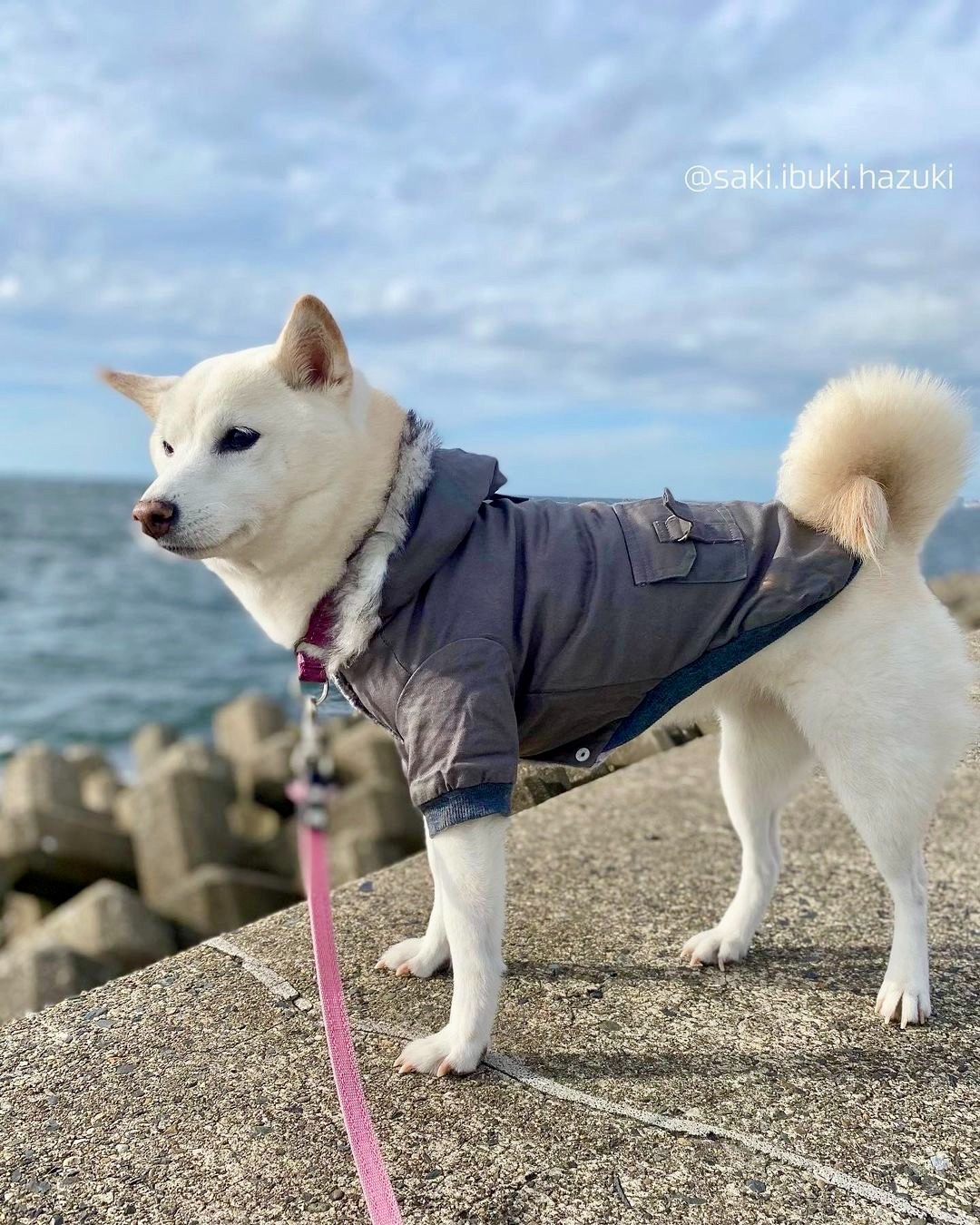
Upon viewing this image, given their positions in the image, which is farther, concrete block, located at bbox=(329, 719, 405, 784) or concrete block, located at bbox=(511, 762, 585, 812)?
concrete block, located at bbox=(329, 719, 405, 784)

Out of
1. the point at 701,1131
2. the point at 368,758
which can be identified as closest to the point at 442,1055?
the point at 701,1131

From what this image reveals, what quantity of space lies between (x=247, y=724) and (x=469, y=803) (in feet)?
25.3

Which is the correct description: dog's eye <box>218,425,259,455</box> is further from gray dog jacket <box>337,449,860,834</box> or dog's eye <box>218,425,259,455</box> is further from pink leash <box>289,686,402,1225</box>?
pink leash <box>289,686,402,1225</box>

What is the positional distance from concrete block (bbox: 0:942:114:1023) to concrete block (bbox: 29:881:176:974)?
0.98 feet

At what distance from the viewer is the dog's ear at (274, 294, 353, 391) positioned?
2139 mm

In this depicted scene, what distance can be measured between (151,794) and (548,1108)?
4557mm

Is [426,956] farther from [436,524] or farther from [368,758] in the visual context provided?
[368,758]

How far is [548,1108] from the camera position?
7.08 ft

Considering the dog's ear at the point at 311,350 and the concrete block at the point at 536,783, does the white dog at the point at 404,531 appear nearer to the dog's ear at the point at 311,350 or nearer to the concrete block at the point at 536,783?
the dog's ear at the point at 311,350

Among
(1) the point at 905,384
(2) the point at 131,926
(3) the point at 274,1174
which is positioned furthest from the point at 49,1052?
(1) the point at 905,384

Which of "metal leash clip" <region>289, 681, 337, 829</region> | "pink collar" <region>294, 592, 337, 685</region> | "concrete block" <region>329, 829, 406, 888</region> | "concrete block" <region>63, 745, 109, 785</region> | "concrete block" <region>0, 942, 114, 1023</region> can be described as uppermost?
"pink collar" <region>294, 592, 337, 685</region>

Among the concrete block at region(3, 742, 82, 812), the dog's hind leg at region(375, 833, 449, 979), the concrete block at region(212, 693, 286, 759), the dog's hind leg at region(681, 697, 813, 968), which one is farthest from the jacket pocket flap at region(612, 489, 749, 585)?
the concrete block at region(212, 693, 286, 759)

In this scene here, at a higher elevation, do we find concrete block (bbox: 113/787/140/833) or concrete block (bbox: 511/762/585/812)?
concrete block (bbox: 511/762/585/812)

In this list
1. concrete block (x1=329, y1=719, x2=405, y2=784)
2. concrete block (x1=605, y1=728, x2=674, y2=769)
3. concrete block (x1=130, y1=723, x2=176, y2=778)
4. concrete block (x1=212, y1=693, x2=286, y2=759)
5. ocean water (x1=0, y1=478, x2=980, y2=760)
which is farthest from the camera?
ocean water (x1=0, y1=478, x2=980, y2=760)
